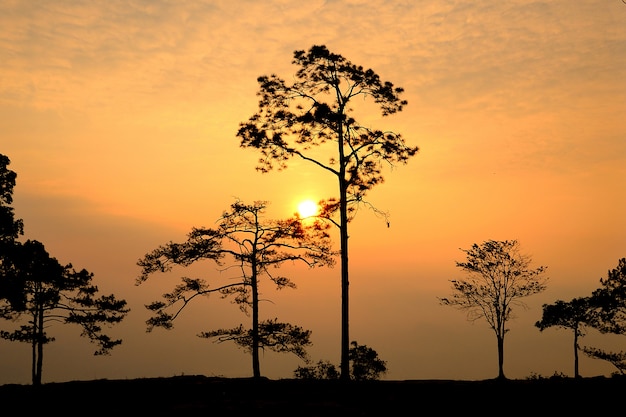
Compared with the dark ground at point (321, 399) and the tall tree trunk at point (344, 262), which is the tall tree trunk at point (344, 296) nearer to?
the tall tree trunk at point (344, 262)

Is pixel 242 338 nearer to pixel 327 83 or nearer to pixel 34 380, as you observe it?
pixel 327 83

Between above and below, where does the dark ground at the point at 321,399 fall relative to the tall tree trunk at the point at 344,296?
below

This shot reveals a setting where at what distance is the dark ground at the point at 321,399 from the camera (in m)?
18.3

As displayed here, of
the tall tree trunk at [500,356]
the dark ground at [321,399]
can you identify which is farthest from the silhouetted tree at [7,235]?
the tall tree trunk at [500,356]

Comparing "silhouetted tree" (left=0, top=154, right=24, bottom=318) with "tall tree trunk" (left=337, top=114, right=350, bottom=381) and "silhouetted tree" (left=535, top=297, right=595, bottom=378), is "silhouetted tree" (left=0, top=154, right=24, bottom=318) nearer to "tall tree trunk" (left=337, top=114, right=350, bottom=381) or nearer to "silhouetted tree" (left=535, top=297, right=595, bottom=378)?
"tall tree trunk" (left=337, top=114, right=350, bottom=381)

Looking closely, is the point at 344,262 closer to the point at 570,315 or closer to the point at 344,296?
the point at 344,296

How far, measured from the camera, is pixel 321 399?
20547 millimetres

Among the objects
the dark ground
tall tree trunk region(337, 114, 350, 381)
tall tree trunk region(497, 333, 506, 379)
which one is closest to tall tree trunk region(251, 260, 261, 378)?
tall tree trunk region(337, 114, 350, 381)

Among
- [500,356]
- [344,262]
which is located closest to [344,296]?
[344,262]

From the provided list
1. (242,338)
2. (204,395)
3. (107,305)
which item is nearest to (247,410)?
(204,395)

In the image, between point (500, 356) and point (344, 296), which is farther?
point (500, 356)

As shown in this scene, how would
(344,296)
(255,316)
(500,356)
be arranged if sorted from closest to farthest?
(344,296)
(255,316)
(500,356)

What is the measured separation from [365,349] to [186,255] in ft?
114

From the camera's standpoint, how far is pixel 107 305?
46.4 meters
